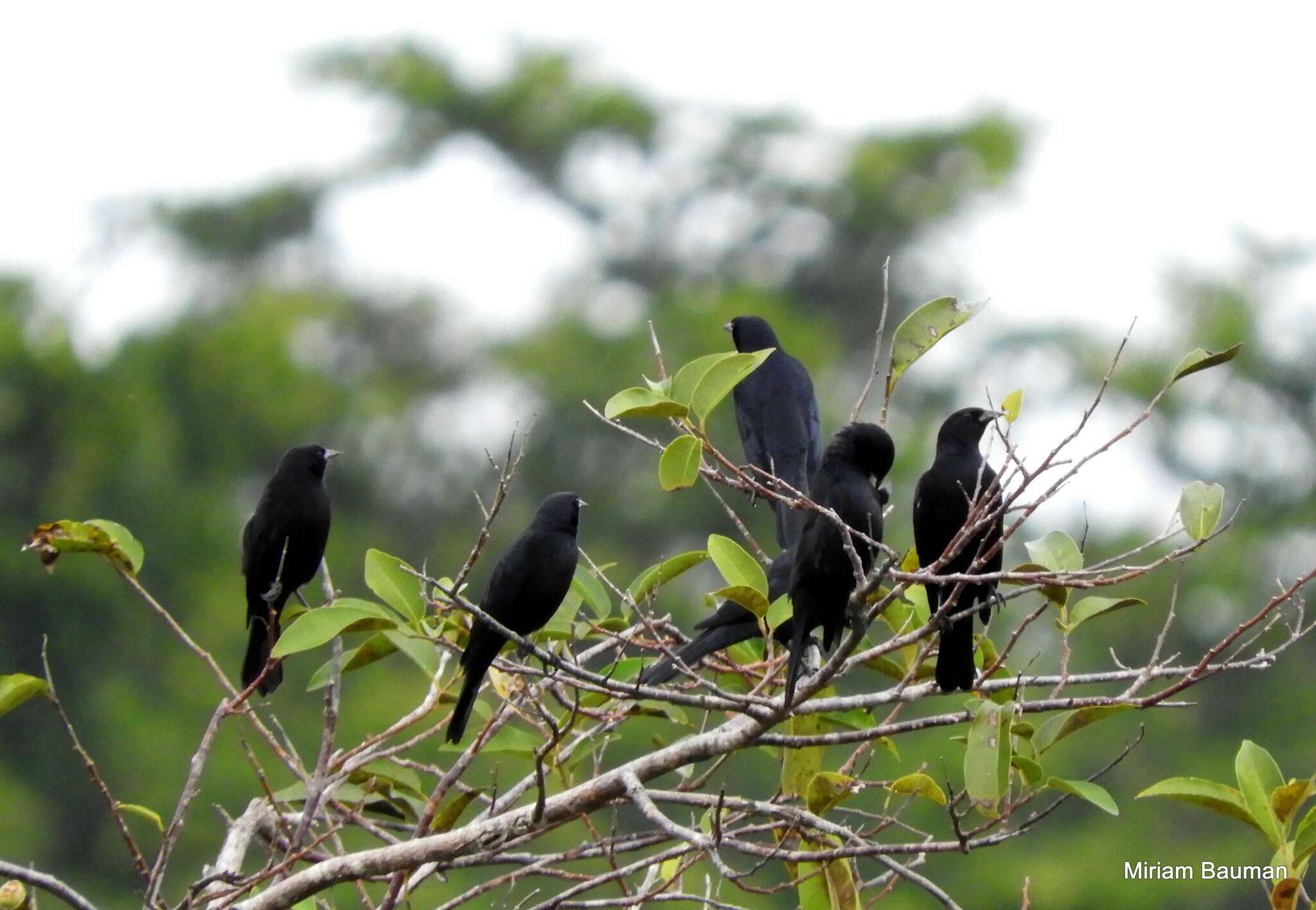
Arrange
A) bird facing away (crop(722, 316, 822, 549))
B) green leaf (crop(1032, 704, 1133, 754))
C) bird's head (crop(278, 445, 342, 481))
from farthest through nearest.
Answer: bird facing away (crop(722, 316, 822, 549)) → bird's head (crop(278, 445, 342, 481)) → green leaf (crop(1032, 704, 1133, 754))

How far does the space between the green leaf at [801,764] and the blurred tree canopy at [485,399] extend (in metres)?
16.3

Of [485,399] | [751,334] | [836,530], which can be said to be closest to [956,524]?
[836,530]

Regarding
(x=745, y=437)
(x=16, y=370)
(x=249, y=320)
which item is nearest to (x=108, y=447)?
(x=16, y=370)

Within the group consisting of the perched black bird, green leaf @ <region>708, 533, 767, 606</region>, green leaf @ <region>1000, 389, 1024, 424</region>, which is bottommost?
the perched black bird

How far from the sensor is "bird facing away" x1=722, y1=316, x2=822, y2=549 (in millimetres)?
6277

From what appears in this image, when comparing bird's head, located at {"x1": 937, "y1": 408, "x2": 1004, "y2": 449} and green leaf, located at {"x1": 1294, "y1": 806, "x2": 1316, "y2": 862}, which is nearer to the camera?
green leaf, located at {"x1": 1294, "y1": 806, "x2": 1316, "y2": 862}

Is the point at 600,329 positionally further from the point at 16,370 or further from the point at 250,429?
the point at 16,370

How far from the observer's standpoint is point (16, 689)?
4.00 meters

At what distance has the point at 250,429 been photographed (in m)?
28.7

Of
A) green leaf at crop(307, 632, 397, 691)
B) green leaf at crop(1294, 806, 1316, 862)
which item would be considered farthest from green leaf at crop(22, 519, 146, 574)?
green leaf at crop(1294, 806, 1316, 862)

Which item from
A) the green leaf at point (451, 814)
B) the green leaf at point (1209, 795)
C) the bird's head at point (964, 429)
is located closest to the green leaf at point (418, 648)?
the green leaf at point (451, 814)

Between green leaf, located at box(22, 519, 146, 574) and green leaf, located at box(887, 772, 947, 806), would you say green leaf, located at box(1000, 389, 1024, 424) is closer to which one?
green leaf, located at box(887, 772, 947, 806)

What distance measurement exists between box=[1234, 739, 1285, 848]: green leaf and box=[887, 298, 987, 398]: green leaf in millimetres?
1138

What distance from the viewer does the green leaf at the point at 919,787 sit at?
3818 mm
